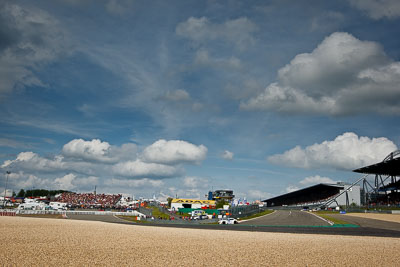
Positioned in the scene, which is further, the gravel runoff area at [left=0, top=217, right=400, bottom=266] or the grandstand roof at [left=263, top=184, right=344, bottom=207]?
the grandstand roof at [left=263, top=184, right=344, bottom=207]

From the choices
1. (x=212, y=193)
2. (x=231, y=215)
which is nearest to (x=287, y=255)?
(x=231, y=215)

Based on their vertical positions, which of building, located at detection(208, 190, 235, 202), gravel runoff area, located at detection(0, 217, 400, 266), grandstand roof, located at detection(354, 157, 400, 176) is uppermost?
grandstand roof, located at detection(354, 157, 400, 176)

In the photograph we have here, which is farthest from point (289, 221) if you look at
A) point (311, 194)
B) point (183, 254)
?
point (311, 194)

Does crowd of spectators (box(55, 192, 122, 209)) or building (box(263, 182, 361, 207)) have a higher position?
building (box(263, 182, 361, 207))

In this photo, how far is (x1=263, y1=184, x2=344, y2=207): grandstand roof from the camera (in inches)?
4926

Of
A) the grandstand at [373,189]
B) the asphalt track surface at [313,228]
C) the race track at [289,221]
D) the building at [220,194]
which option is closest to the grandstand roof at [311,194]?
the grandstand at [373,189]

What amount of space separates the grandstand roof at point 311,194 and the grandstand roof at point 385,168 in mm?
14220

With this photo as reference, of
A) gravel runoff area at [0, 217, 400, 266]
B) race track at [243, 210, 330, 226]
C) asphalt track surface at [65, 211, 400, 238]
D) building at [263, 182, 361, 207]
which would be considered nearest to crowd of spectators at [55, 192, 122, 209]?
building at [263, 182, 361, 207]

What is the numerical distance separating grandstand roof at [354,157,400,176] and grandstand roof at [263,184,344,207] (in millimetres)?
14220

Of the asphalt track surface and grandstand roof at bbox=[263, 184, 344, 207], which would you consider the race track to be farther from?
grandstand roof at bbox=[263, 184, 344, 207]

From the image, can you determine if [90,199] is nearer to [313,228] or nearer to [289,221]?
[289,221]

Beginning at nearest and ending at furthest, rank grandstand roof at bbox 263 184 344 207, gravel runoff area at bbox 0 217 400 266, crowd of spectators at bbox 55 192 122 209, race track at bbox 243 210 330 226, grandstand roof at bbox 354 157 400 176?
gravel runoff area at bbox 0 217 400 266, race track at bbox 243 210 330 226, grandstand roof at bbox 354 157 400 176, crowd of spectators at bbox 55 192 122 209, grandstand roof at bbox 263 184 344 207

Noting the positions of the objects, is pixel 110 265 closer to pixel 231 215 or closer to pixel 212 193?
pixel 231 215

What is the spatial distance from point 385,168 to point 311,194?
50080 millimetres
